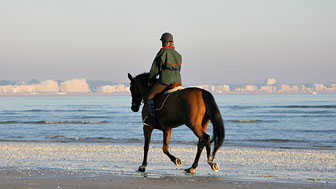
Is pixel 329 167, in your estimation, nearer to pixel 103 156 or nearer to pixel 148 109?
pixel 148 109

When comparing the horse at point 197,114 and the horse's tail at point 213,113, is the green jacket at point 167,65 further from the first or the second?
the horse's tail at point 213,113

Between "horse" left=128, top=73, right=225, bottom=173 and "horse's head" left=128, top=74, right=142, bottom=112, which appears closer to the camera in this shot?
"horse" left=128, top=73, right=225, bottom=173

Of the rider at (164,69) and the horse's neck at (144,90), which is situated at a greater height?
the rider at (164,69)

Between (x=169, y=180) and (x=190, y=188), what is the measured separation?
101 cm

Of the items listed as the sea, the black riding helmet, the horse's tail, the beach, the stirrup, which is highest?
the black riding helmet

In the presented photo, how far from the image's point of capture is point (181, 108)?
9.12m

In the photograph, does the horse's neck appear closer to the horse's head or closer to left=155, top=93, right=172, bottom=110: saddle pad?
the horse's head

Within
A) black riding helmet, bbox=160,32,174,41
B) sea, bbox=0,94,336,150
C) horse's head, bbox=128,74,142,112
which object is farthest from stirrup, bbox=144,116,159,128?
sea, bbox=0,94,336,150

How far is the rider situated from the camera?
31.9 ft

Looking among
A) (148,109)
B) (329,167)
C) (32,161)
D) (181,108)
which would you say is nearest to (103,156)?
(32,161)

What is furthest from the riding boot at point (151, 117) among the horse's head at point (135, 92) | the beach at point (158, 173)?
the beach at point (158, 173)

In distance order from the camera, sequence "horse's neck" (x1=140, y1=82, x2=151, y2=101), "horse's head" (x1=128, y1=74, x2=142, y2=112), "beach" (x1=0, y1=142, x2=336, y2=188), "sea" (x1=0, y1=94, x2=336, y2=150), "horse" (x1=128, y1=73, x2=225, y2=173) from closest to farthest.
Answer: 1. "beach" (x1=0, y1=142, x2=336, y2=188)
2. "horse" (x1=128, y1=73, x2=225, y2=173)
3. "horse's neck" (x1=140, y1=82, x2=151, y2=101)
4. "horse's head" (x1=128, y1=74, x2=142, y2=112)
5. "sea" (x1=0, y1=94, x2=336, y2=150)

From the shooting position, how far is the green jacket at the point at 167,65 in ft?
31.9

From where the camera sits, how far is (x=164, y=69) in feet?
32.1
